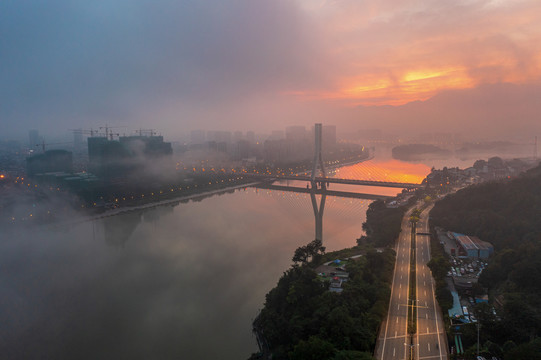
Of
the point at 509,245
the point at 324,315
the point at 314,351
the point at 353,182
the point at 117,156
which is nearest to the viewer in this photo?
the point at 314,351

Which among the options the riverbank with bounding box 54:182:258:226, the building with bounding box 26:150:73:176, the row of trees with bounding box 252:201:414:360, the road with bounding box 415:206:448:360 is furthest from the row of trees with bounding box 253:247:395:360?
the building with bounding box 26:150:73:176

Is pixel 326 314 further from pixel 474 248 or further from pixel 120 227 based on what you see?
pixel 120 227

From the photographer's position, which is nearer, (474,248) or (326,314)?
(326,314)

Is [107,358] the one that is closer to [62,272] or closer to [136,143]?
[62,272]

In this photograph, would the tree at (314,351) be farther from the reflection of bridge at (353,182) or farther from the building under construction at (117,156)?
the building under construction at (117,156)

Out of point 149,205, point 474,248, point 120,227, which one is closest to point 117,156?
point 149,205

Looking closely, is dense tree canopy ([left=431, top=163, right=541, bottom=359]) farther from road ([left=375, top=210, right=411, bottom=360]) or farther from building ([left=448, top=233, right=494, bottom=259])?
road ([left=375, top=210, right=411, bottom=360])

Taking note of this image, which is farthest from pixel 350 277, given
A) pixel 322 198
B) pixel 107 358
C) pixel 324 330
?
pixel 322 198
